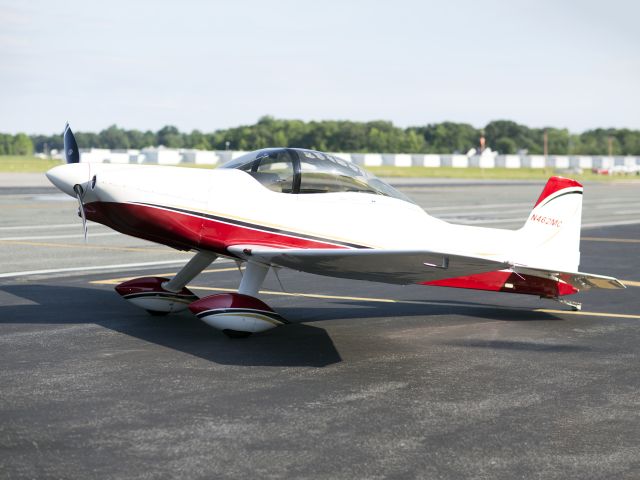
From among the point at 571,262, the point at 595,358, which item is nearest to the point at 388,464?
the point at 595,358

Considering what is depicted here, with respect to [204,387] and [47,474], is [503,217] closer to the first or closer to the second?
[204,387]

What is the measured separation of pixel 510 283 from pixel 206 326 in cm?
366

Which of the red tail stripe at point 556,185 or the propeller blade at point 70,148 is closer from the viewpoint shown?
the propeller blade at point 70,148

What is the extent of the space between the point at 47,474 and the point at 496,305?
805 cm

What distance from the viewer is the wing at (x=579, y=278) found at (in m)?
9.55

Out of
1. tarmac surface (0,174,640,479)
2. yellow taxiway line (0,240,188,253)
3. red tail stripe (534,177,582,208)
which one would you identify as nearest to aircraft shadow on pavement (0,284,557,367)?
tarmac surface (0,174,640,479)

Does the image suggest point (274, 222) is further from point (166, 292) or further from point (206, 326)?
point (166, 292)

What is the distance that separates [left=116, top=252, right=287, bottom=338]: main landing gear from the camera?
9281 mm

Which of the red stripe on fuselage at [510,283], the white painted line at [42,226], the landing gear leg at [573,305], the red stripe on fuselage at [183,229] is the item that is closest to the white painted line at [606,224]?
the white painted line at [42,226]

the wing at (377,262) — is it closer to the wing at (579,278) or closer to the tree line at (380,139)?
the wing at (579,278)

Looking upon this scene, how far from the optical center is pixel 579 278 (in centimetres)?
991

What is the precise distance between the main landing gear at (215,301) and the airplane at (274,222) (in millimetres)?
14

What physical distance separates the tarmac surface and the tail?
77cm

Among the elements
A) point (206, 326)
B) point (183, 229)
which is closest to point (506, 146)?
point (206, 326)
